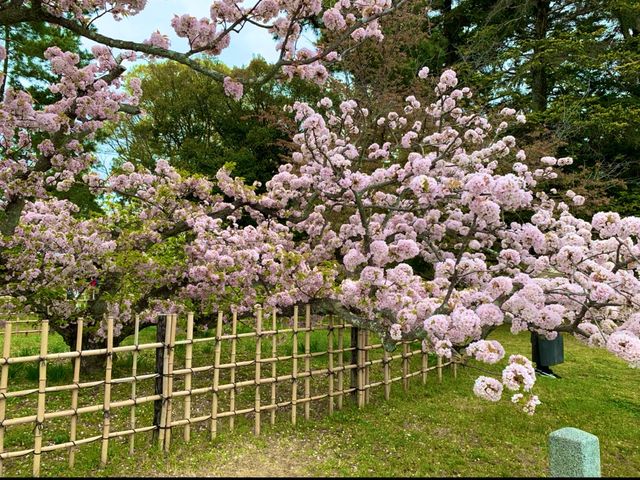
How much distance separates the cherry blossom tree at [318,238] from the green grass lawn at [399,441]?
2.53ft

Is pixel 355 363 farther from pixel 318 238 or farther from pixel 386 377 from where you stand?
→ pixel 318 238

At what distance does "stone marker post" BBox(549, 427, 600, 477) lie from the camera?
2871 mm

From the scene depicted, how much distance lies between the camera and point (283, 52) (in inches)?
141

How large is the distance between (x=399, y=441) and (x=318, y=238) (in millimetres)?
2847

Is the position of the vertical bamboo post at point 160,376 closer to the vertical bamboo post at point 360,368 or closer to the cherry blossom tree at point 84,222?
the cherry blossom tree at point 84,222

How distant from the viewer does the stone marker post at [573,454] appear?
2.87 m

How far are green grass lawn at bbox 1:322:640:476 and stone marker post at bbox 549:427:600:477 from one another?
81 cm

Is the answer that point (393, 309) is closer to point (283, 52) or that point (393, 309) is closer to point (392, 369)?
point (283, 52)

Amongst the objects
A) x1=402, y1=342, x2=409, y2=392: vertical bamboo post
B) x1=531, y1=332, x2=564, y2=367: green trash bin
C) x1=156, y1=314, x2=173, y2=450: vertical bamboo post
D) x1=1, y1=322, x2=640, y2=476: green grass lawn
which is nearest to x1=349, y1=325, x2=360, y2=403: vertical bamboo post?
x1=1, y1=322, x2=640, y2=476: green grass lawn

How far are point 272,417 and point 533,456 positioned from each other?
7.70 ft

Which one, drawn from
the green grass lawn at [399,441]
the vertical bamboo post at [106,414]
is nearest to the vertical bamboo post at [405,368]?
the green grass lawn at [399,441]

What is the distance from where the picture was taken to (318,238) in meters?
6.26

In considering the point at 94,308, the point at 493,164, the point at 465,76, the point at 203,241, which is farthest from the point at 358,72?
the point at 94,308

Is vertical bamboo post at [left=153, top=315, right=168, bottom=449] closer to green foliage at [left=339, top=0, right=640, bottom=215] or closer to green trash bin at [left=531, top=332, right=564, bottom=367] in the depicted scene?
green trash bin at [left=531, top=332, right=564, bottom=367]
